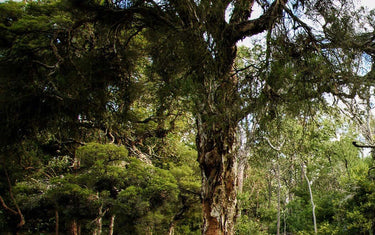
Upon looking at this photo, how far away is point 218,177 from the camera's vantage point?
9.64ft

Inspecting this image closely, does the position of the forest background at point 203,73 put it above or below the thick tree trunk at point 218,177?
above

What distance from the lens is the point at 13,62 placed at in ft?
7.53

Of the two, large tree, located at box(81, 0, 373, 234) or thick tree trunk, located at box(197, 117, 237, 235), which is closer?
large tree, located at box(81, 0, 373, 234)

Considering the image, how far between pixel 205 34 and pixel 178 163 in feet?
27.3

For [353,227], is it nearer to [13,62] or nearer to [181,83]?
[181,83]

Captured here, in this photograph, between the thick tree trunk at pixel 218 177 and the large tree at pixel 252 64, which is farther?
the thick tree trunk at pixel 218 177

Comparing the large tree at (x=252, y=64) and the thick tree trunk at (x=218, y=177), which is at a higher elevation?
the large tree at (x=252, y=64)

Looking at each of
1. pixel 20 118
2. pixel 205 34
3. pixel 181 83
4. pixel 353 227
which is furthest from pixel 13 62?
pixel 353 227

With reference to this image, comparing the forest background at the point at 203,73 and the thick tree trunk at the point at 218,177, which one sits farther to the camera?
the thick tree trunk at the point at 218,177

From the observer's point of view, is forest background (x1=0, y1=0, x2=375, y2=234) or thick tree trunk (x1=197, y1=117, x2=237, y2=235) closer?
forest background (x1=0, y1=0, x2=375, y2=234)

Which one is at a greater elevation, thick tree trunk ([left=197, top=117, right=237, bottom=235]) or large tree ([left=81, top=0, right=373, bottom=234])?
large tree ([left=81, top=0, right=373, bottom=234])

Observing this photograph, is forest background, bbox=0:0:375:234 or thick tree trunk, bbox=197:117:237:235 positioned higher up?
forest background, bbox=0:0:375:234

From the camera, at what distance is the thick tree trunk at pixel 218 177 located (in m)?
2.86

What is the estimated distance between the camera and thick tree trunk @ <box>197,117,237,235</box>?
286cm
